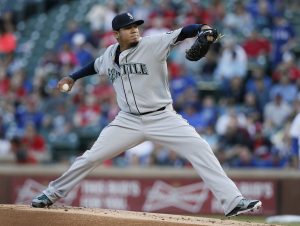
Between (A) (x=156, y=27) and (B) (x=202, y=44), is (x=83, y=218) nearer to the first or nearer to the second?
(B) (x=202, y=44)

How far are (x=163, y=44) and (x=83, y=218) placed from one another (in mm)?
1689

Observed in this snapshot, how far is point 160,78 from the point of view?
7930mm

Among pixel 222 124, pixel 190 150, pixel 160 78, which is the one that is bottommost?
pixel 222 124

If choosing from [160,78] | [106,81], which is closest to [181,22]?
[106,81]

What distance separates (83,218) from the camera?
7.77 m

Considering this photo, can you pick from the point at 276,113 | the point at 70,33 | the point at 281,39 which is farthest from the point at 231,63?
the point at 70,33

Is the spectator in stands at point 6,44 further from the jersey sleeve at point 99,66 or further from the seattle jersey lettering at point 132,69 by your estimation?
the seattle jersey lettering at point 132,69

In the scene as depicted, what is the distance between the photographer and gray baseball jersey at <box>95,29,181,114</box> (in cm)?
788

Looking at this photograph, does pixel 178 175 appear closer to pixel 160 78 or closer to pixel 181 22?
pixel 181 22

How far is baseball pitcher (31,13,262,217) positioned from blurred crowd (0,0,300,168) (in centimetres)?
618

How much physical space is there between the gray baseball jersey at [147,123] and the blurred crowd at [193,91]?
20.3 feet

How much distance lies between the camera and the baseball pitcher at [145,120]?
779 cm

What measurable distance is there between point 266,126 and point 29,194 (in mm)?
4143

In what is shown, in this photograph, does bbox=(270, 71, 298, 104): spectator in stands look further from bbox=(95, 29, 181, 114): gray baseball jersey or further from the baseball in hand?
bbox=(95, 29, 181, 114): gray baseball jersey
